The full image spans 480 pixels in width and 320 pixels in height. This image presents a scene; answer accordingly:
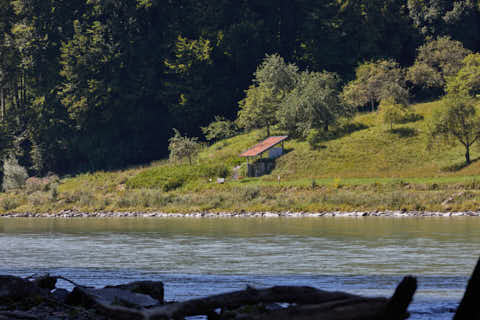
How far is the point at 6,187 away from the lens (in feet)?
256

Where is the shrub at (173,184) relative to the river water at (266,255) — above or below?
above

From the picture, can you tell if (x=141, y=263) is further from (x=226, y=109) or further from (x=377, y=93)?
(x=226, y=109)

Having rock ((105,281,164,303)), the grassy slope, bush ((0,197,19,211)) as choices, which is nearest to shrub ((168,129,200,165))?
the grassy slope

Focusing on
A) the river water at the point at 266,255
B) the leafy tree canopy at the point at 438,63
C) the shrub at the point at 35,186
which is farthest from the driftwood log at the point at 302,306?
the leafy tree canopy at the point at 438,63

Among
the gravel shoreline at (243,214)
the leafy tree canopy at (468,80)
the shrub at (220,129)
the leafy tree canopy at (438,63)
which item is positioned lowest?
the gravel shoreline at (243,214)

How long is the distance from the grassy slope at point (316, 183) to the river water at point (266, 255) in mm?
6512

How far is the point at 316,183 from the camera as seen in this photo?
5900cm

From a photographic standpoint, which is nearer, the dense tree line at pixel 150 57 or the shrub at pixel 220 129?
the shrub at pixel 220 129

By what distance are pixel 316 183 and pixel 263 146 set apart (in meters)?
11.3

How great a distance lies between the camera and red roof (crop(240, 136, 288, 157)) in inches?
2648

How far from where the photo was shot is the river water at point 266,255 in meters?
20.2

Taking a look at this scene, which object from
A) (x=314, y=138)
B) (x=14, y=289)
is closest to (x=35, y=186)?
(x=314, y=138)

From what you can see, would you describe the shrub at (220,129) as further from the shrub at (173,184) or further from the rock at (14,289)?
the rock at (14,289)

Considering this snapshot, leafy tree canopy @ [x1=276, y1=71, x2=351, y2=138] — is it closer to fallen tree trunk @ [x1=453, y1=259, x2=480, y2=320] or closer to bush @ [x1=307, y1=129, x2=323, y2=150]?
bush @ [x1=307, y1=129, x2=323, y2=150]
